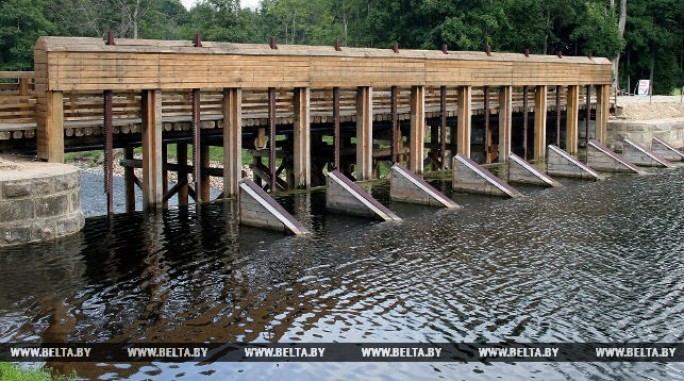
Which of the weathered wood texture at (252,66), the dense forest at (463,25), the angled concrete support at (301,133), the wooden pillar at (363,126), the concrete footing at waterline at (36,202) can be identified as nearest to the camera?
the concrete footing at waterline at (36,202)

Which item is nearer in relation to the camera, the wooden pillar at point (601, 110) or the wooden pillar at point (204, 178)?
the wooden pillar at point (204, 178)

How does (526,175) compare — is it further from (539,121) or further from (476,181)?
(539,121)

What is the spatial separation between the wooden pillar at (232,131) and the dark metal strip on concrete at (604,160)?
51.0 ft

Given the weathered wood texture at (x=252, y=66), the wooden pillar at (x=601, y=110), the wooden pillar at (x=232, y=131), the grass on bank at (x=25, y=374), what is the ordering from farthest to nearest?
the wooden pillar at (x=601, y=110) → the wooden pillar at (x=232, y=131) → the weathered wood texture at (x=252, y=66) → the grass on bank at (x=25, y=374)

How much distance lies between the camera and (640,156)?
35.6 m

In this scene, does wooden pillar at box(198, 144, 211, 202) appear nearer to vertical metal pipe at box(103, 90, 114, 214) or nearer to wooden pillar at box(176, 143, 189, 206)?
wooden pillar at box(176, 143, 189, 206)

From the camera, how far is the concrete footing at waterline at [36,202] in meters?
16.7

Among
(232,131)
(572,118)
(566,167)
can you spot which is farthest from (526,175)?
(572,118)

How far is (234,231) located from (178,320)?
22.6 ft

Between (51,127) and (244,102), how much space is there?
27.2ft

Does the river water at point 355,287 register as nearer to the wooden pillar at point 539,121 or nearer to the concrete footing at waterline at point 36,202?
the concrete footing at waterline at point 36,202

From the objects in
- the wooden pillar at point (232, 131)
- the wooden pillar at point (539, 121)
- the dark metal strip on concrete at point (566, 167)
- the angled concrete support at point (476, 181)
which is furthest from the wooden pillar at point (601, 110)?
the wooden pillar at point (232, 131)

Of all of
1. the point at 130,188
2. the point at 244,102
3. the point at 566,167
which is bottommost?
the point at 130,188

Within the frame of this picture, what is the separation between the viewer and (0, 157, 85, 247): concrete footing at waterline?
1673cm
